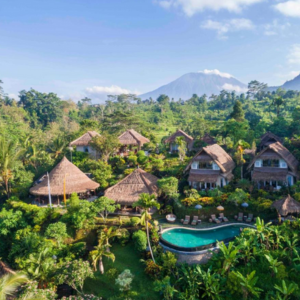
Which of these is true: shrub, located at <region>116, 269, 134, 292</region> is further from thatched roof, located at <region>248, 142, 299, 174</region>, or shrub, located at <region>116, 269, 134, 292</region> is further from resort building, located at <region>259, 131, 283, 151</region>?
resort building, located at <region>259, 131, 283, 151</region>

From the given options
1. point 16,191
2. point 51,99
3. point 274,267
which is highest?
point 51,99

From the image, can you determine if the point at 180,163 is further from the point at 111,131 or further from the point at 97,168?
the point at 111,131

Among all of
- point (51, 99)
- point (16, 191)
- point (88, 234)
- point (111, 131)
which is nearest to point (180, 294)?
point (88, 234)

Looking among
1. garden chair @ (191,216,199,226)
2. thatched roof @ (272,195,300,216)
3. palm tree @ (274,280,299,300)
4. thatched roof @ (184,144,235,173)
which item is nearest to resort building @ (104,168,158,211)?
garden chair @ (191,216,199,226)

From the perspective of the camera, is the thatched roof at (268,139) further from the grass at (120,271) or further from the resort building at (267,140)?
the grass at (120,271)

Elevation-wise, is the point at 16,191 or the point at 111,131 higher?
the point at 111,131

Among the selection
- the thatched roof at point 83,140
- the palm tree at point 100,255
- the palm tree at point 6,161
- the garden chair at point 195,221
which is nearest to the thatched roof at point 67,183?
the palm tree at point 6,161
